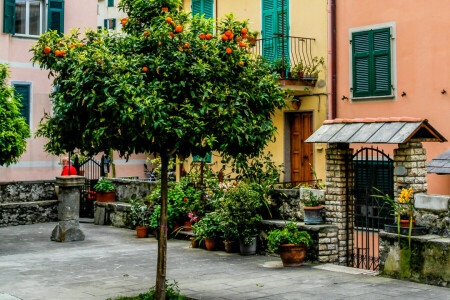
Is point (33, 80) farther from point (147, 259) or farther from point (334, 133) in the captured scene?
point (334, 133)

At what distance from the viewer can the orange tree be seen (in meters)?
7.85

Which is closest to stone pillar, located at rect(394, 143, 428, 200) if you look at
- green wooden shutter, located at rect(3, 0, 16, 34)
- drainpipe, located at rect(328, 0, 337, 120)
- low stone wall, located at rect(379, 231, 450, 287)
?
low stone wall, located at rect(379, 231, 450, 287)

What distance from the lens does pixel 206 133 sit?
8.18 metres

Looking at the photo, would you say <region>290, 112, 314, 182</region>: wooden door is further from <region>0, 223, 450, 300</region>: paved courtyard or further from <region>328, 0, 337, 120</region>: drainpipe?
<region>0, 223, 450, 300</region>: paved courtyard

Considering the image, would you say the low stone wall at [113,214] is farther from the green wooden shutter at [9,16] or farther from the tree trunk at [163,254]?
the tree trunk at [163,254]

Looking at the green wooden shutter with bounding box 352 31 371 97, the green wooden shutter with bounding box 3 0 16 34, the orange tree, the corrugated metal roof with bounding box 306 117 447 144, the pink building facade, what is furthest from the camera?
the pink building facade

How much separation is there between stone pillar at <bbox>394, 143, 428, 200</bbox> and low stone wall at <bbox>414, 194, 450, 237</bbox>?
28 cm

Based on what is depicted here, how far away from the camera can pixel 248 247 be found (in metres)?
13.0

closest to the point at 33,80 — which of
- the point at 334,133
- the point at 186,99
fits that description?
the point at 334,133

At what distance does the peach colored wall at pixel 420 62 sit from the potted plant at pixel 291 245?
460 cm

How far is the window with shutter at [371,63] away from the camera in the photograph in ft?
52.0

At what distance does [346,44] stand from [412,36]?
1.89 m

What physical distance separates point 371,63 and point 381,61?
260 mm

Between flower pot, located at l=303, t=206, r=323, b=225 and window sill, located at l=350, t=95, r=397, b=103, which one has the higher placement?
window sill, located at l=350, t=95, r=397, b=103
